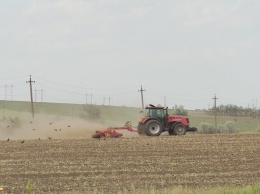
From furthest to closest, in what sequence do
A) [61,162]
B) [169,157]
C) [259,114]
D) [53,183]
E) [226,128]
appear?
[259,114]
[226,128]
[169,157]
[61,162]
[53,183]

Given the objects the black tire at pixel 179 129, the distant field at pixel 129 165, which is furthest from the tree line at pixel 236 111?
the distant field at pixel 129 165

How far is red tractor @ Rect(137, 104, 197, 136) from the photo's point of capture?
35.5 m

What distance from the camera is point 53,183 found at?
15.8 meters

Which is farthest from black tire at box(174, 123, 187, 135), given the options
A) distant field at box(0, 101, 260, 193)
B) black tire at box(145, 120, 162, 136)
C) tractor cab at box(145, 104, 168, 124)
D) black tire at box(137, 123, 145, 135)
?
distant field at box(0, 101, 260, 193)

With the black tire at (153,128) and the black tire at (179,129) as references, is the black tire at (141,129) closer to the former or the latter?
the black tire at (153,128)

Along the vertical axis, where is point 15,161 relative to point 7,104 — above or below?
below

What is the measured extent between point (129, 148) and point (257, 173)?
9.04 meters

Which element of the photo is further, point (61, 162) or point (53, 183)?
point (61, 162)

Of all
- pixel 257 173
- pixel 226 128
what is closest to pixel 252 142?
pixel 257 173

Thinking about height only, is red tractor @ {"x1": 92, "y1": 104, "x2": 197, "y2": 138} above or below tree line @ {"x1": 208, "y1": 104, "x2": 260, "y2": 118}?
below

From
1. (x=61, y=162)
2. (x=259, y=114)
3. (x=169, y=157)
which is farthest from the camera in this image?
(x=259, y=114)

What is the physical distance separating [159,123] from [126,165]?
52.5 feet

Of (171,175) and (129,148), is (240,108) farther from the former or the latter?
(171,175)

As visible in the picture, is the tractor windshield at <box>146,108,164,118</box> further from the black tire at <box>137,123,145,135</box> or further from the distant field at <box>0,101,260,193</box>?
the distant field at <box>0,101,260,193</box>
